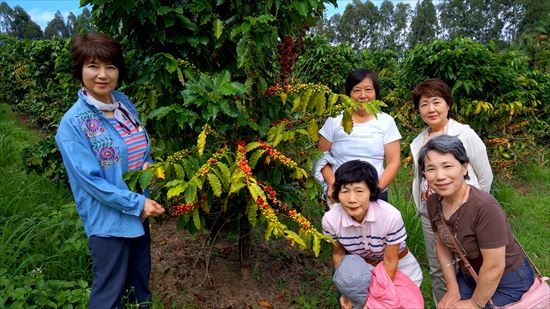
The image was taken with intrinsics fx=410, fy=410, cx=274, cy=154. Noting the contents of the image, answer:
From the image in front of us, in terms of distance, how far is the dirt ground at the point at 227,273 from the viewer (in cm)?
275

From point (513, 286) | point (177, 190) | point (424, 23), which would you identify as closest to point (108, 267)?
point (177, 190)

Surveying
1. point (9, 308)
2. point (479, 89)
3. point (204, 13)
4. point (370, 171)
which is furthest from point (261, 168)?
point (479, 89)

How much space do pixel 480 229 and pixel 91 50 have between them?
6.62ft

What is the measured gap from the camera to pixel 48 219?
331 cm

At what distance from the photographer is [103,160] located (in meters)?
2.00

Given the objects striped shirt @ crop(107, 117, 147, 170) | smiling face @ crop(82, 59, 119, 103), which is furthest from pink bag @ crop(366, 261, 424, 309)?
smiling face @ crop(82, 59, 119, 103)

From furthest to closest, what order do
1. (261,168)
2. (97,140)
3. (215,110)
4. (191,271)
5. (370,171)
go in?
1. (191,271)
2. (261,168)
3. (370,171)
4. (97,140)
5. (215,110)

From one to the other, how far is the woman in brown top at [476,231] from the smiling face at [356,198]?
32 cm

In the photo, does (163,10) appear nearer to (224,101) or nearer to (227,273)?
(224,101)

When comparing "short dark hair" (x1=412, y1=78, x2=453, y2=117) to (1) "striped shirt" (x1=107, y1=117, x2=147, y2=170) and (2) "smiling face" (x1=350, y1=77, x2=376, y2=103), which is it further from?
(1) "striped shirt" (x1=107, y1=117, x2=147, y2=170)

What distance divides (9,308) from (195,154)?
1374 millimetres

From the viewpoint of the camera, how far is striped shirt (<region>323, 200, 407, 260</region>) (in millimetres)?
2172

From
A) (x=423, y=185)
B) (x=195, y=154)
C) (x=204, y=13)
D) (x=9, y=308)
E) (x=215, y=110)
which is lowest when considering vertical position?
(x=9, y=308)

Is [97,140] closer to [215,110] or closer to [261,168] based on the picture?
[215,110]
